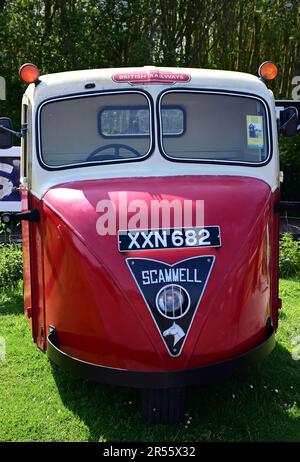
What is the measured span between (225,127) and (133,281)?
5.22 ft

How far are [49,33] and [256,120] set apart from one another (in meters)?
8.88

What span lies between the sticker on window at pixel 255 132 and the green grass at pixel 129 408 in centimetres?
171

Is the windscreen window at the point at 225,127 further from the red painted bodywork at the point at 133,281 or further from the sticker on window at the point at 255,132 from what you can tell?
the red painted bodywork at the point at 133,281

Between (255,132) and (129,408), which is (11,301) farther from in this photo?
(255,132)

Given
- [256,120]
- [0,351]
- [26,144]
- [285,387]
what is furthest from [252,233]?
[0,351]

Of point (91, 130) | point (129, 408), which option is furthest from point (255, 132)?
point (129, 408)

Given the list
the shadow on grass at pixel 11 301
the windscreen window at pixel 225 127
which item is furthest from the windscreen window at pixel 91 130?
the shadow on grass at pixel 11 301

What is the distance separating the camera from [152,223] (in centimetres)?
320

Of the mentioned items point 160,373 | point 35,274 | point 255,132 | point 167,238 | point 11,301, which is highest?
point 255,132

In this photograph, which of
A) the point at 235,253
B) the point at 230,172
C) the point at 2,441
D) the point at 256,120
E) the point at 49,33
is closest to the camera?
the point at 235,253

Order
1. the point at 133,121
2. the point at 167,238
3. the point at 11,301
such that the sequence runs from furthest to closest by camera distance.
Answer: the point at 11,301 → the point at 133,121 → the point at 167,238

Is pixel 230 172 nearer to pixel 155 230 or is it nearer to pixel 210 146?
pixel 210 146

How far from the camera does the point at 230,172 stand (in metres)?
3.76

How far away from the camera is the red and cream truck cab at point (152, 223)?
3012 mm
